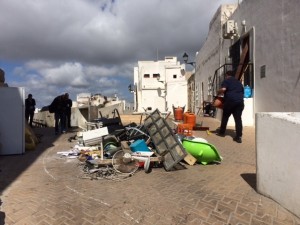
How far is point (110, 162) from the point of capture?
6211 mm

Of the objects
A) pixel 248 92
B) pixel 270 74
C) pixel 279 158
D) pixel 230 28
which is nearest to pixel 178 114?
pixel 248 92

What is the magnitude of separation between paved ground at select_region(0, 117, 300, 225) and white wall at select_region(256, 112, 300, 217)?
0.18 m

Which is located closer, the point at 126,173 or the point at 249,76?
the point at 126,173

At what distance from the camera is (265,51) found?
10773 mm

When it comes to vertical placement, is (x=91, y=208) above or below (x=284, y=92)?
below

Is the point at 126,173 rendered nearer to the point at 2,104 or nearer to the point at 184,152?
the point at 184,152

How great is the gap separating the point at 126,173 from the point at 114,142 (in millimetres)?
2063

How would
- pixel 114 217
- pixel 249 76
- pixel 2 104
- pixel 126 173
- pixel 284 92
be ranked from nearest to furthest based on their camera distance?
1. pixel 114 217
2. pixel 126 173
3. pixel 2 104
4. pixel 284 92
5. pixel 249 76

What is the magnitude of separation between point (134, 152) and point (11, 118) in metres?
3.77

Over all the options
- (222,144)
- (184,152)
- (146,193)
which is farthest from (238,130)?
(146,193)

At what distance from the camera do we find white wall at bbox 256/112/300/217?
370 centimetres

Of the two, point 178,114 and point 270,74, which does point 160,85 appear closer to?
point 178,114

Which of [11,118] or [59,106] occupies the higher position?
[59,106]

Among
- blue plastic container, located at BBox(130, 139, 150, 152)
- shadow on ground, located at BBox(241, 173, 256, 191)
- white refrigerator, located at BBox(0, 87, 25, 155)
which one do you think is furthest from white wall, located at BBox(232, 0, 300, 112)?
white refrigerator, located at BBox(0, 87, 25, 155)
